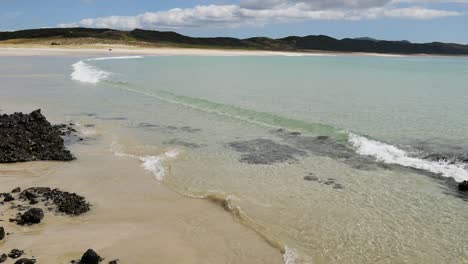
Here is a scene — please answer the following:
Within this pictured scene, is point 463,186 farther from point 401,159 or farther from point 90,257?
point 90,257

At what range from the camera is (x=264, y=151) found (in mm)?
14836

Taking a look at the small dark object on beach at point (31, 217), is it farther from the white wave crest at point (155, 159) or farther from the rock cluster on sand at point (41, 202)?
the white wave crest at point (155, 159)

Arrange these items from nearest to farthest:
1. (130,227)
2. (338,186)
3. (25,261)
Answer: (25,261)
(130,227)
(338,186)

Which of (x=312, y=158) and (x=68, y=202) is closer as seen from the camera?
(x=68, y=202)

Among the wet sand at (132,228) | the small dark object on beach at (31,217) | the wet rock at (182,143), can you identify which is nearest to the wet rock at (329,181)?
the wet sand at (132,228)

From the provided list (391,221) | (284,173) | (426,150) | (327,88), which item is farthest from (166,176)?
(327,88)

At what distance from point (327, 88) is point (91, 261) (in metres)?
30.3

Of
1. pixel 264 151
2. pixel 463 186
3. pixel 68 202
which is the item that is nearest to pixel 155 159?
pixel 264 151

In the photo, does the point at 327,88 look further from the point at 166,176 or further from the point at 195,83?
the point at 166,176

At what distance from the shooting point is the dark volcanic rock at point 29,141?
12898mm

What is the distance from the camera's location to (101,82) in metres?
37.2

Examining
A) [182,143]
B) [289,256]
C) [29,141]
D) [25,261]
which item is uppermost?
[29,141]

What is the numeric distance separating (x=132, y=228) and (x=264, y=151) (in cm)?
714

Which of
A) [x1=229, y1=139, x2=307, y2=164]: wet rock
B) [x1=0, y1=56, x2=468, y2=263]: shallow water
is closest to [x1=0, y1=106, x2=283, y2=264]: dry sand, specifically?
[x1=0, y1=56, x2=468, y2=263]: shallow water
